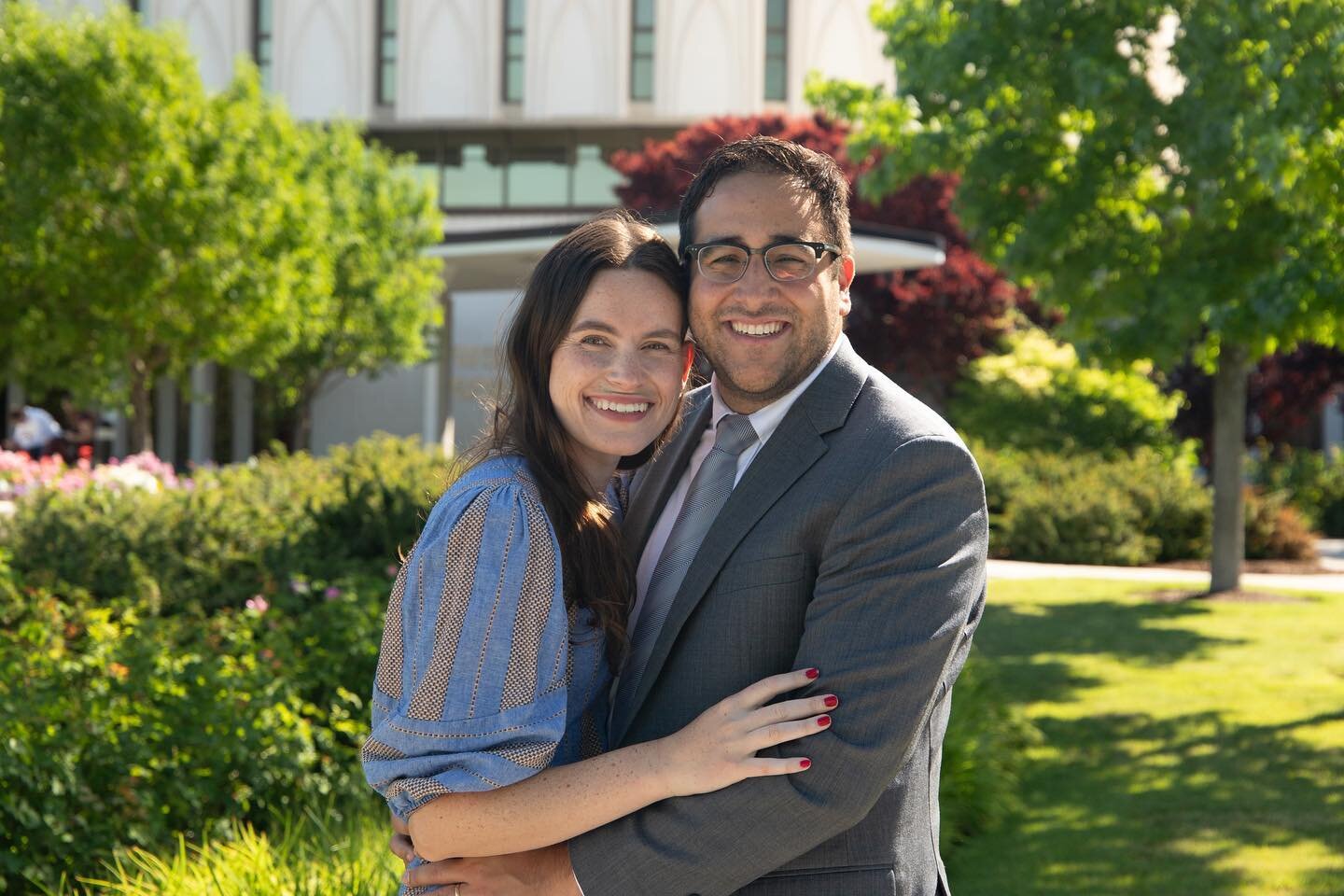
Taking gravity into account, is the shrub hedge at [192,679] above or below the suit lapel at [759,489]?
below

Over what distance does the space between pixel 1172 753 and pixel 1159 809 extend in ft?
3.24

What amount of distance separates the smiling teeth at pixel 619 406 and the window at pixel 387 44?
1420 inches

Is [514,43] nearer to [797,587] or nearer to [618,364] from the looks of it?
[618,364]

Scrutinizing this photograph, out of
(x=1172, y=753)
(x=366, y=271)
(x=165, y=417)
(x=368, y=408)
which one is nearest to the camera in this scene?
(x=1172, y=753)

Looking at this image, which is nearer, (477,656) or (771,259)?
(477,656)

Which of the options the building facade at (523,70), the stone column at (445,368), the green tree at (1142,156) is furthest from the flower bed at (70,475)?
the building facade at (523,70)

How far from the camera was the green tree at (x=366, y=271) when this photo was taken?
25766 millimetres

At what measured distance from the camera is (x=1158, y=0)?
30.3ft

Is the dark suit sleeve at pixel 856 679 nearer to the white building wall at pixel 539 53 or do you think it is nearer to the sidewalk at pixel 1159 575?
the sidewalk at pixel 1159 575

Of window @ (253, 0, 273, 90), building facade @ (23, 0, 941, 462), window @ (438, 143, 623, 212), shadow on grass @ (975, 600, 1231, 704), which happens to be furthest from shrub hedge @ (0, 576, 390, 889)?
window @ (253, 0, 273, 90)

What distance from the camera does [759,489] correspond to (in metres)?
2.17

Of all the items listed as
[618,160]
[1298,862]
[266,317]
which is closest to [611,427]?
[1298,862]

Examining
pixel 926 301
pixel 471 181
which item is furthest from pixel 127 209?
pixel 471 181

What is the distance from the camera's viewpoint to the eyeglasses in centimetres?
231
